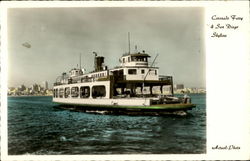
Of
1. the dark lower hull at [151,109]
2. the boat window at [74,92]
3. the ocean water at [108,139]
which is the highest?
the boat window at [74,92]

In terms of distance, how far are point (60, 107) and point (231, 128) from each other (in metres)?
15.6

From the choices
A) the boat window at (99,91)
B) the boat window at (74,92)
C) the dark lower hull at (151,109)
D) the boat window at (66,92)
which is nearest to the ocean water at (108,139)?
the dark lower hull at (151,109)

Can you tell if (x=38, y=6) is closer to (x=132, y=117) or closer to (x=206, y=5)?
(x=206, y=5)

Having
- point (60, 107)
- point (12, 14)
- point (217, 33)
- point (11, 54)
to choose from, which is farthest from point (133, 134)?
point (60, 107)

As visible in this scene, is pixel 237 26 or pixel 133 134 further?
pixel 133 134

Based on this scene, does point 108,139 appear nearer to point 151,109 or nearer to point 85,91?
point 151,109

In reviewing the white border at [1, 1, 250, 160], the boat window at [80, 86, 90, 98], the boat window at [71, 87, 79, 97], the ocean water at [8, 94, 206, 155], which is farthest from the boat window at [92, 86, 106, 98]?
the white border at [1, 1, 250, 160]

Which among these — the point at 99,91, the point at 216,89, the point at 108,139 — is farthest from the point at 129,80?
the point at 216,89

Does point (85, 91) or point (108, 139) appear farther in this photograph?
point (85, 91)

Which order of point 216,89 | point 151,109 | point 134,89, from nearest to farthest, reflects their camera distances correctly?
point 216,89 < point 151,109 < point 134,89

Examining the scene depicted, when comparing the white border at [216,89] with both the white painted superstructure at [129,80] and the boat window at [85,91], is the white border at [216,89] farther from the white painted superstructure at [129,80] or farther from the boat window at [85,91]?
the boat window at [85,91]

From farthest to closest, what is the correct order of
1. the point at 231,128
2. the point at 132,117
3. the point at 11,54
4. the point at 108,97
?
the point at 108,97
the point at 132,117
the point at 11,54
the point at 231,128

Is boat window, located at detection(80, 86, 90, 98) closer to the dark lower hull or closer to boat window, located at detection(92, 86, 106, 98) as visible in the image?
boat window, located at detection(92, 86, 106, 98)

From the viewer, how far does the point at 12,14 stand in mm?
10414
